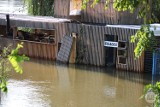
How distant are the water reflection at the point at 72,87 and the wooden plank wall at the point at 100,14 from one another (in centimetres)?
343

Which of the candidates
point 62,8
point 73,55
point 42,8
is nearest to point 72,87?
point 73,55

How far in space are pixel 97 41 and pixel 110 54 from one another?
3.60ft

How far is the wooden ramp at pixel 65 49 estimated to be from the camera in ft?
81.8

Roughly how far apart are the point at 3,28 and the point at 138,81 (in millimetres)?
14074

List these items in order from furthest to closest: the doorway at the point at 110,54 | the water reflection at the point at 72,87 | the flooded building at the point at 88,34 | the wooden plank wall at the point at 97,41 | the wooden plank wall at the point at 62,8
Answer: the wooden plank wall at the point at 62,8
the doorway at the point at 110,54
the flooded building at the point at 88,34
the wooden plank wall at the point at 97,41
the water reflection at the point at 72,87

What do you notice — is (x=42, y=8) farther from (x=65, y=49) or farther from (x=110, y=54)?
(x=110, y=54)

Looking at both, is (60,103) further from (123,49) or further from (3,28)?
(3,28)

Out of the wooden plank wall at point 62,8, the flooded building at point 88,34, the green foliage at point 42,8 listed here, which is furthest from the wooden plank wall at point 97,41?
the green foliage at point 42,8

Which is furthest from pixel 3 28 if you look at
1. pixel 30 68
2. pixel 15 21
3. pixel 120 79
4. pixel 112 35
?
pixel 120 79

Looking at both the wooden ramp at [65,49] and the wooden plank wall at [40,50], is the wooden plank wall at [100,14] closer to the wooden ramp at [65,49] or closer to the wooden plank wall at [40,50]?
the wooden ramp at [65,49]

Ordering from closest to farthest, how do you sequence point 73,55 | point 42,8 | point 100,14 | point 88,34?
1. point 88,34
2. point 73,55
3. point 100,14
4. point 42,8

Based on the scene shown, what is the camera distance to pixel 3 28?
31.2 meters

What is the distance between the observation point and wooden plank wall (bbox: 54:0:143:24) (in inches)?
971

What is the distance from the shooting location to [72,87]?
19484 mm
